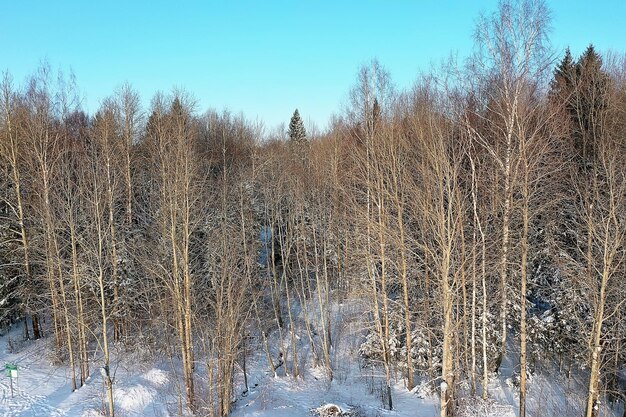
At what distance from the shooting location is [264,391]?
54.4 feet

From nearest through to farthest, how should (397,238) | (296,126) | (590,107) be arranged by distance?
1. (397,238)
2. (590,107)
3. (296,126)

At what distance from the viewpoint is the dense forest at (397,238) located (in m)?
12.8

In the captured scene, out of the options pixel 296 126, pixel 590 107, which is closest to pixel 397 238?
pixel 590 107

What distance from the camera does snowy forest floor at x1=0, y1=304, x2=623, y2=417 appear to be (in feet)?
47.0

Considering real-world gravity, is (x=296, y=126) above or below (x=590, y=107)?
above

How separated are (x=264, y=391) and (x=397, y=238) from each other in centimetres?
833

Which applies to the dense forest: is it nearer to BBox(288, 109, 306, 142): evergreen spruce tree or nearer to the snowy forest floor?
the snowy forest floor

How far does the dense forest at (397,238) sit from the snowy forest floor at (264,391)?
59cm

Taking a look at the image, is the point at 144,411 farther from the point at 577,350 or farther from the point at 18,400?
the point at 577,350

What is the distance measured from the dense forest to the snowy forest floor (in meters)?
0.59

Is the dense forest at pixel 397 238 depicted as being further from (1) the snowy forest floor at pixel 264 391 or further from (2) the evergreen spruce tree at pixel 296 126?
(2) the evergreen spruce tree at pixel 296 126

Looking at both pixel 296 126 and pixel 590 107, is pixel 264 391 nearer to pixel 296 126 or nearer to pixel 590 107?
pixel 590 107

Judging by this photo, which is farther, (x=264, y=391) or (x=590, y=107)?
(x=590, y=107)

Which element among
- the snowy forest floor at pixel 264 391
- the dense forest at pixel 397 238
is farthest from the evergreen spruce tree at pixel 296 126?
the snowy forest floor at pixel 264 391
